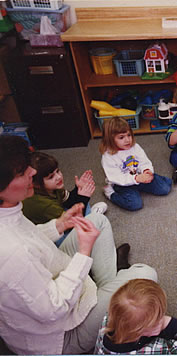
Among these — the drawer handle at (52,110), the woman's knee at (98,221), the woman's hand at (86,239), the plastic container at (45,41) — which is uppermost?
the plastic container at (45,41)

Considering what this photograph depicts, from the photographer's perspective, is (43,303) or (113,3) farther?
(113,3)

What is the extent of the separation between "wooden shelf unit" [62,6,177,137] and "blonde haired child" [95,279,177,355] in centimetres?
143

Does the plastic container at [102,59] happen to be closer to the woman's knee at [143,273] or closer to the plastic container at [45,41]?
the plastic container at [45,41]

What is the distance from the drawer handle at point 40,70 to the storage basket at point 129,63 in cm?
48

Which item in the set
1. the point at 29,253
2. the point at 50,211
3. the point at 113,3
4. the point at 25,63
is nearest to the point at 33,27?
the point at 25,63

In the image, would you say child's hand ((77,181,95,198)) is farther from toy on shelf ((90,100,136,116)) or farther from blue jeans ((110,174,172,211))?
toy on shelf ((90,100,136,116))

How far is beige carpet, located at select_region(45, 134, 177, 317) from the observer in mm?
1198

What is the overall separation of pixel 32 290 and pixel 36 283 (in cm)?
2

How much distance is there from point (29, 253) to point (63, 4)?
5.92 feet

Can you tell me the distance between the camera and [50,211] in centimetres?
112

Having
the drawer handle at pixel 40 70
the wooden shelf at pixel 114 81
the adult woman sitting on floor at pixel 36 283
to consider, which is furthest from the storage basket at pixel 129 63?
the adult woman sitting on floor at pixel 36 283

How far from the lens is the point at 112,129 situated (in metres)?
1.41

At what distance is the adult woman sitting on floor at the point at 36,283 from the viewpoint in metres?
0.61

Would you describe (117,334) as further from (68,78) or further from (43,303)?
(68,78)
